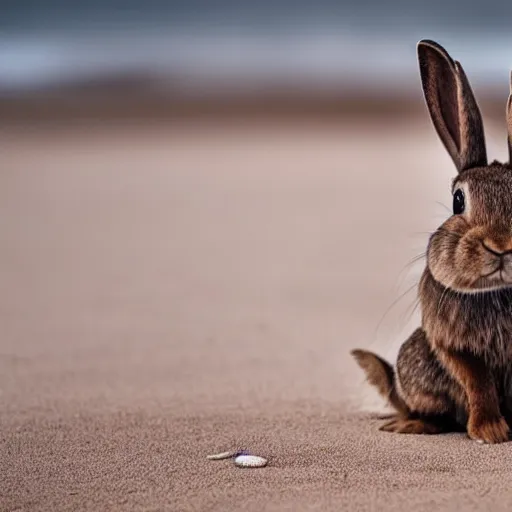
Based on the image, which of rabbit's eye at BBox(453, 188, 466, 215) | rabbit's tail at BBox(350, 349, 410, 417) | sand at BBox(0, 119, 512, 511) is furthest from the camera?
rabbit's tail at BBox(350, 349, 410, 417)

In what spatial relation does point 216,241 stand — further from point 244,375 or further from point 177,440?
point 177,440

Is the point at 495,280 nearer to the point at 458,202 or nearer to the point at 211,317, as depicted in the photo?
the point at 458,202

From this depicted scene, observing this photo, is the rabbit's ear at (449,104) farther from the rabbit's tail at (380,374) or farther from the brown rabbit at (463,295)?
the rabbit's tail at (380,374)

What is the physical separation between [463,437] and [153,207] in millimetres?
3843

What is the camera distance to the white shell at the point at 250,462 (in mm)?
2254

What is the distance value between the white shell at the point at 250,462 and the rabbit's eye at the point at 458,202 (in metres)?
0.68

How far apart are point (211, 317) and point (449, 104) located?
2049mm

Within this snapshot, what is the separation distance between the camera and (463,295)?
2383 mm

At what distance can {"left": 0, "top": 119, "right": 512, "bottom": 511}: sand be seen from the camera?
216 centimetres

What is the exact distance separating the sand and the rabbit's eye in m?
0.50

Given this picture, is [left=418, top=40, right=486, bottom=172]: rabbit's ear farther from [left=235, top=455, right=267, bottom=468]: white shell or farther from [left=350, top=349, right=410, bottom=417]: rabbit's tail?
[left=235, top=455, right=267, bottom=468]: white shell

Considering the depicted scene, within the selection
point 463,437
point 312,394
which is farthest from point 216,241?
point 463,437

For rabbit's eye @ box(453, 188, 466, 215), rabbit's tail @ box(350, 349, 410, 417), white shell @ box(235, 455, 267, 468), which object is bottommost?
white shell @ box(235, 455, 267, 468)

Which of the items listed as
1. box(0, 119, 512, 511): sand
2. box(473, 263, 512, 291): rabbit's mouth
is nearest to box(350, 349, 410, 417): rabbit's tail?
box(0, 119, 512, 511): sand
